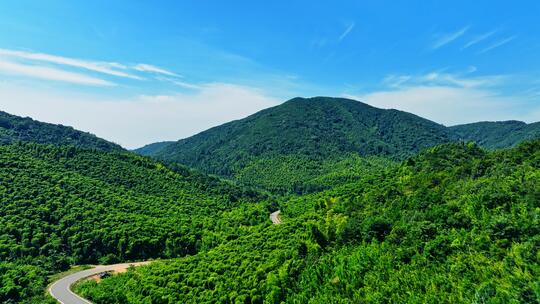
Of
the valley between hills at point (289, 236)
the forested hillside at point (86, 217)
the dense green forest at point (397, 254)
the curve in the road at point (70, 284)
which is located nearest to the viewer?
the dense green forest at point (397, 254)

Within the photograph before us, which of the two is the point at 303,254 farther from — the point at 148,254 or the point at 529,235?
the point at 148,254

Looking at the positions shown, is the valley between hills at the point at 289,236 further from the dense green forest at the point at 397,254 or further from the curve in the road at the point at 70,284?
the curve in the road at the point at 70,284

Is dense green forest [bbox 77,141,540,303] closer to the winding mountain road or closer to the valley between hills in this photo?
the valley between hills

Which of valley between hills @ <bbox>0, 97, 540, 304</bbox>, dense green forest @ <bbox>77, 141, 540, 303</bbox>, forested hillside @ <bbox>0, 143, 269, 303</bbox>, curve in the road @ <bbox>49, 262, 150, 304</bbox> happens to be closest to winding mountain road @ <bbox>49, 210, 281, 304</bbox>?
curve in the road @ <bbox>49, 262, 150, 304</bbox>

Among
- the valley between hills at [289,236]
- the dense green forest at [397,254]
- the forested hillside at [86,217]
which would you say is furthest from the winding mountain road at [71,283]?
the forested hillside at [86,217]

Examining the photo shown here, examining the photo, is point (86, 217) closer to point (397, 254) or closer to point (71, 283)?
point (71, 283)

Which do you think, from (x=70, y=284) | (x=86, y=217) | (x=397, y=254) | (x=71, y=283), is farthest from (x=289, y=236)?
(x=86, y=217)
